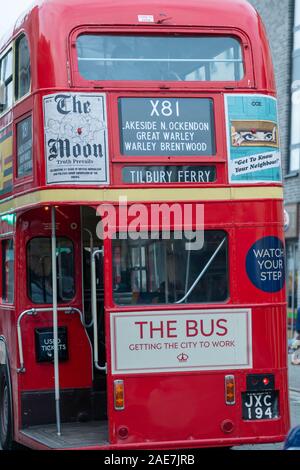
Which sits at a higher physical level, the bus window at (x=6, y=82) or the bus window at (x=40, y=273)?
the bus window at (x=6, y=82)

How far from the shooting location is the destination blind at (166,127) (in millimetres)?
9406

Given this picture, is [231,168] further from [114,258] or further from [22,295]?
[22,295]

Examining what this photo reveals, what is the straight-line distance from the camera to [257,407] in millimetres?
9438

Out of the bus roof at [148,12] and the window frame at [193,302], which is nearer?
the window frame at [193,302]

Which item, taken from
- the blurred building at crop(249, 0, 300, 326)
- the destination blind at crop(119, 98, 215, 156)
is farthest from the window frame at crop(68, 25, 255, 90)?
the blurred building at crop(249, 0, 300, 326)

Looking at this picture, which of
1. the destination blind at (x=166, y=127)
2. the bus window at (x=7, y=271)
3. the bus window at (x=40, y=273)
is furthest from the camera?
the bus window at (x=7, y=271)

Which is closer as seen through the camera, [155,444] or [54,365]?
[155,444]

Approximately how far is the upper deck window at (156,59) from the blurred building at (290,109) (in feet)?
54.7

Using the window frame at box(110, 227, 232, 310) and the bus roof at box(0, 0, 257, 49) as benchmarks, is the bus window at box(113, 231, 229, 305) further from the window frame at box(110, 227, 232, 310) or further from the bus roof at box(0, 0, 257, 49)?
the bus roof at box(0, 0, 257, 49)

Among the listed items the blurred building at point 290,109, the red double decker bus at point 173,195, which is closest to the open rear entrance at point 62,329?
the red double decker bus at point 173,195

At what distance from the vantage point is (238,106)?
9562mm

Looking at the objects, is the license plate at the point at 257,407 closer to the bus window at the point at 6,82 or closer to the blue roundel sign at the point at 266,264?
the blue roundel sign at the point at 266,264

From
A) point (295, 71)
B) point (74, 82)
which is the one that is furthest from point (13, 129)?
point (295, 71)

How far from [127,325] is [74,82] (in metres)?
2.20
